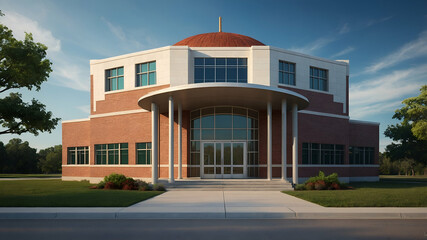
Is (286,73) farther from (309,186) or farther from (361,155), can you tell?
(361,155)

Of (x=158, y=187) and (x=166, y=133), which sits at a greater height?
(x=166, y=133)

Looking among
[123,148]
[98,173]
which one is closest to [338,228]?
[123,148]

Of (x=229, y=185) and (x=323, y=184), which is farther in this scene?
(x=229, y=185)

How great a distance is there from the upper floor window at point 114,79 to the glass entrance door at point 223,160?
945 centimetres

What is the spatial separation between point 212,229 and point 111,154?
21.7 meters

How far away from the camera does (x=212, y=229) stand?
8.44 m

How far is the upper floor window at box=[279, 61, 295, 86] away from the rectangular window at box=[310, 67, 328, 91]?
2.29m

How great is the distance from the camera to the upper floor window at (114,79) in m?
28.6

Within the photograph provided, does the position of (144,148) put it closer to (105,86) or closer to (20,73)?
(105,86)

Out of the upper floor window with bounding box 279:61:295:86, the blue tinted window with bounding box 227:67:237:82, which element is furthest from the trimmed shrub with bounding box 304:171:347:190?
the blue tinted window with bounding box 227:67:237:82

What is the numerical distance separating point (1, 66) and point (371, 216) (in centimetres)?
2195

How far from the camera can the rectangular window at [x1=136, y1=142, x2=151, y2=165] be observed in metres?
26.4

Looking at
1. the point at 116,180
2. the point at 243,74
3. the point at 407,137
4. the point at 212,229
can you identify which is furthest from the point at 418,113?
the point at 212,229

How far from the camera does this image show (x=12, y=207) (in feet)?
38.5
